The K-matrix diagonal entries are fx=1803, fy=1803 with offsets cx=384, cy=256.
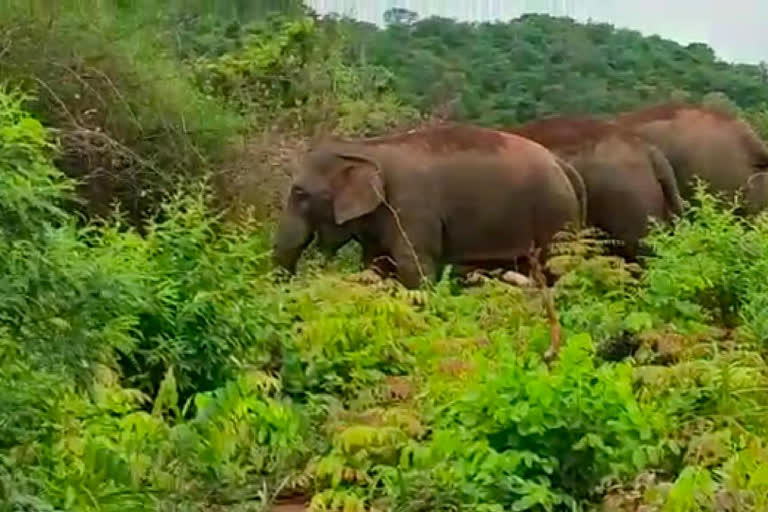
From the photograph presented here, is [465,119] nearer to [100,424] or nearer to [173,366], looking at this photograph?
[173,366]

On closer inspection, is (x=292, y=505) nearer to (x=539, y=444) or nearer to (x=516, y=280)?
(x=539, y=444)

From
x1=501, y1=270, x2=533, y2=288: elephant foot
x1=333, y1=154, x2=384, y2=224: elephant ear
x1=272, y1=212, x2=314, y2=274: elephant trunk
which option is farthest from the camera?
x1=333, y1=154, x2=384, y2=224: elephant ear

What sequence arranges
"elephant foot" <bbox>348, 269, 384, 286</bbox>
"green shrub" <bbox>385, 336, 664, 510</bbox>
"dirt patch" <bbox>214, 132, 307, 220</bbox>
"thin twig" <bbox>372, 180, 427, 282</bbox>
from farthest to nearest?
"dirt patch" <bbox>214, 132, 307, 220</bbox>
"thin twig" <bbox>372, 180, 427, 282</bbox>
"elephant foot" <bbox>348, 269, 384, 286</bbox>
"green shrub" <bbox>385, 336, 664, 510</bbox>

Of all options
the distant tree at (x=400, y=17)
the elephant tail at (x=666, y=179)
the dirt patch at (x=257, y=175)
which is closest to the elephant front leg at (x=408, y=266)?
the dirt patch at (x=257, y=175)

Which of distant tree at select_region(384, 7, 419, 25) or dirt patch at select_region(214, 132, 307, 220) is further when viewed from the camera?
distant tree at select_region(384, 7, 419, 25)

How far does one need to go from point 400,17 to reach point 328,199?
11325 mm

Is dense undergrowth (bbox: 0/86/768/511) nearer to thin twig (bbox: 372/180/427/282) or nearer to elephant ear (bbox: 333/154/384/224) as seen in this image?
thin twig (bbox: 372/180/427/282)

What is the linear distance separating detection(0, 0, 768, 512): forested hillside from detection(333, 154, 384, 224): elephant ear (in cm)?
42

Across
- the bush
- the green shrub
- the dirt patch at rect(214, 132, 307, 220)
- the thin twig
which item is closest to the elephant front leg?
the thin twig

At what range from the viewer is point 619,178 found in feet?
41.1

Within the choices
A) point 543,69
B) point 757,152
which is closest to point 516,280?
point 757,152

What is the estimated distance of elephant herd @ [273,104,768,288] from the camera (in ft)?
35.2

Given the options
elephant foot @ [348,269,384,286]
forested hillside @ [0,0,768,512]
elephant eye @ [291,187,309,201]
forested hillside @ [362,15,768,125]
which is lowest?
forested hillside @ [362,15,768,125]

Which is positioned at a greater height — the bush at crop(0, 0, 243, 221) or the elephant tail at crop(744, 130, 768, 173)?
the bush at crop(0, 0, 243, 221)
